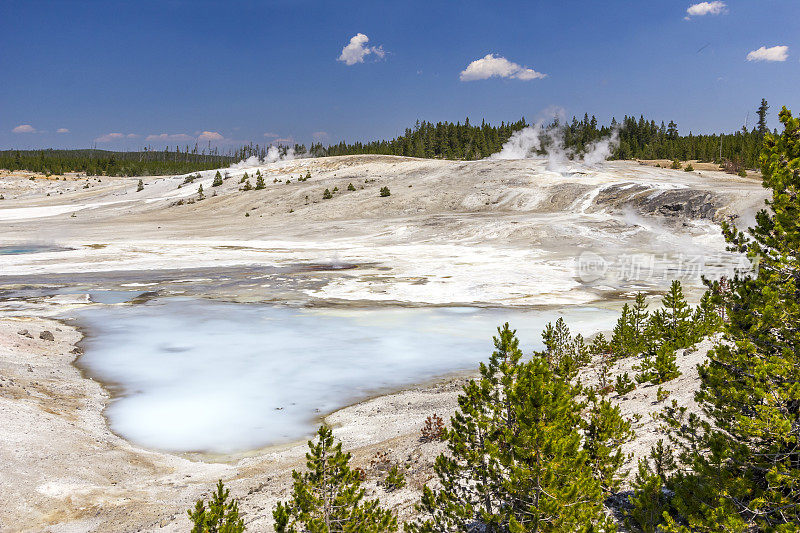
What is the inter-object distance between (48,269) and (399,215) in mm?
29647

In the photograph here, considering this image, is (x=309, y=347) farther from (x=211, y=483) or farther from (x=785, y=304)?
(x=785, y=304)

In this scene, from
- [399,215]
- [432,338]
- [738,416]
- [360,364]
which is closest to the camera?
[738,416]

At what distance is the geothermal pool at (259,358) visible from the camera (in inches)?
413

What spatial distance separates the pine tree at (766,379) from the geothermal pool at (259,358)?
7.45 m

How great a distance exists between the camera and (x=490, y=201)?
50.6 meters

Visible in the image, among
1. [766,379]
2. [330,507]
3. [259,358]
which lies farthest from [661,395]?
[259,358]

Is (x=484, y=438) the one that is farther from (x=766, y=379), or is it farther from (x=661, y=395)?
(x=661, y=395)

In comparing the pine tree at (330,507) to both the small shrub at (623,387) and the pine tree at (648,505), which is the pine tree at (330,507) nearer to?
the pine tree at (648,505)

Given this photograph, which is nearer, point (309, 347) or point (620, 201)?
point (309, 347)

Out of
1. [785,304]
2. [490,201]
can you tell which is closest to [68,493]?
[785,304]

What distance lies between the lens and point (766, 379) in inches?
155

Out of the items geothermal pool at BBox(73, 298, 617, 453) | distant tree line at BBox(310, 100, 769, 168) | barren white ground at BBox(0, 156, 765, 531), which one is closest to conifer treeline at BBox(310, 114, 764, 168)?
distant tree line at BBox(310, 100, 769, 168)

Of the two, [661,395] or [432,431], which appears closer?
[661,395]

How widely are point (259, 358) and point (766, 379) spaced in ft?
42.0
